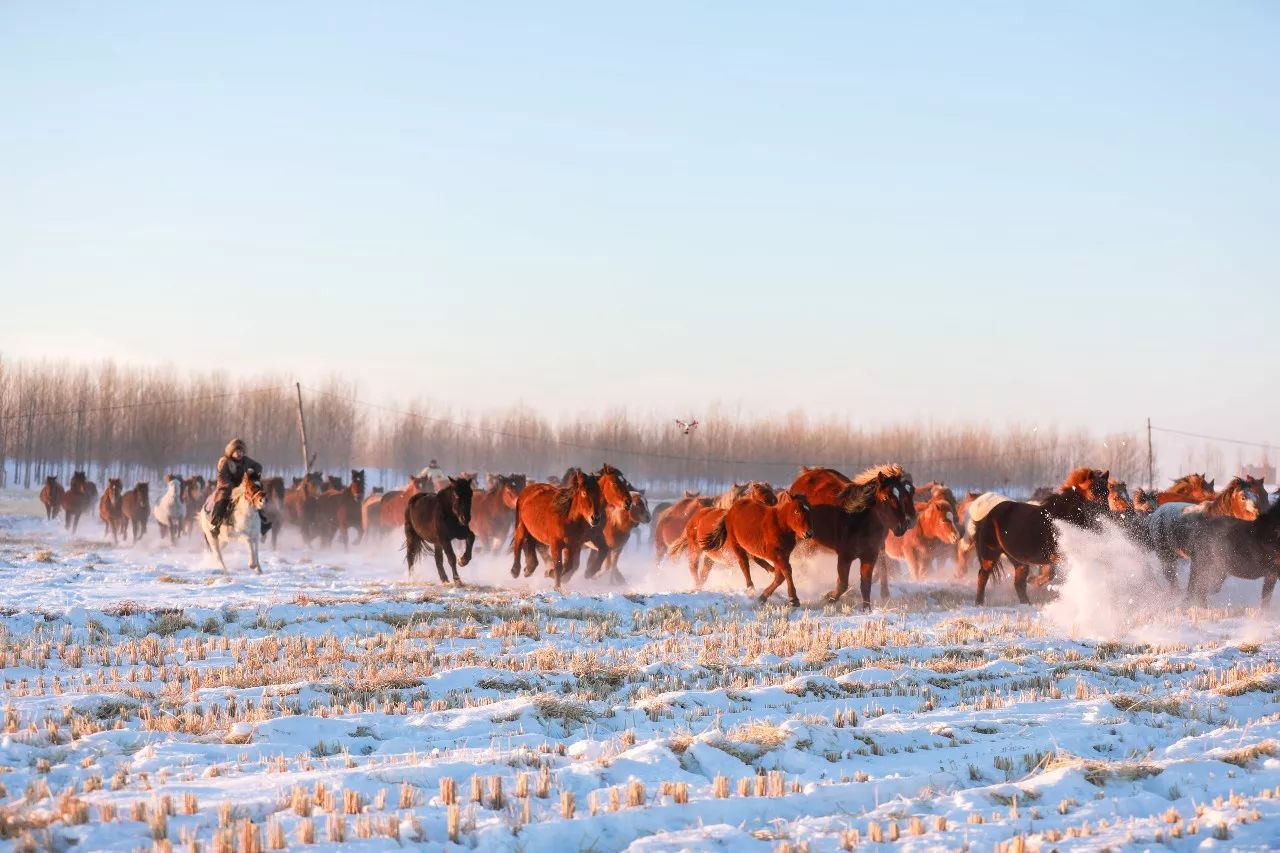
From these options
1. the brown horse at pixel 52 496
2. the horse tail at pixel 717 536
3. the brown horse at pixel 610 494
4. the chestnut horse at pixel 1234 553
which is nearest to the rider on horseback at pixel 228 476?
the brown horse at pixel 610 494

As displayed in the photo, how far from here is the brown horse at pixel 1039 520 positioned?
630 inches

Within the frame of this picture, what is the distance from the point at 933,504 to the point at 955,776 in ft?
55.7

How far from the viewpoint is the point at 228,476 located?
69.1 ft

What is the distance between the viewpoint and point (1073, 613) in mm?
13875

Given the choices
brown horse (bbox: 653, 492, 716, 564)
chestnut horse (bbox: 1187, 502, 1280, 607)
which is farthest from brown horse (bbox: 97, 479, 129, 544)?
chestnut horse (bbox: 1187, 502, 1280, 607)

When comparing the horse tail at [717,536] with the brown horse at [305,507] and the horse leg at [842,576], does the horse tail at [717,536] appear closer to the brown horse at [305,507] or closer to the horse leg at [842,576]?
the horse leg at [842,576]

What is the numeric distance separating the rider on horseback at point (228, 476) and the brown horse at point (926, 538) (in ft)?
40.7

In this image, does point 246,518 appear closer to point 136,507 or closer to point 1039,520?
point 1039,520

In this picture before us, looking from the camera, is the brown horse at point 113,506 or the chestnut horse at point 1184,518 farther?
the brown horse at point 113,506

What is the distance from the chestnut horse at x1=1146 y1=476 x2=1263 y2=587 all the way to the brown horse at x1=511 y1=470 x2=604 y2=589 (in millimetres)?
8509

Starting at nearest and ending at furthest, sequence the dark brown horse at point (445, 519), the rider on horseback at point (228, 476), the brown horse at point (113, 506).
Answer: the dark brown horse at point (445, 519)
the rider on horseback at point (228, 476)
the brown horse at point (113, 506)

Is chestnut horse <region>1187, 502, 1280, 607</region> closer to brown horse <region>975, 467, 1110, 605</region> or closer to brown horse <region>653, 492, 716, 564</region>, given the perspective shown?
brown horse <region>975, 467, 1110, 605</region>

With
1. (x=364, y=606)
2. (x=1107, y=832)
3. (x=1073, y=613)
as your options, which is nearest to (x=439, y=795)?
(x=1107, y=832)

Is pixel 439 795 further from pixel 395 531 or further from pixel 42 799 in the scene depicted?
pixel 395 531
